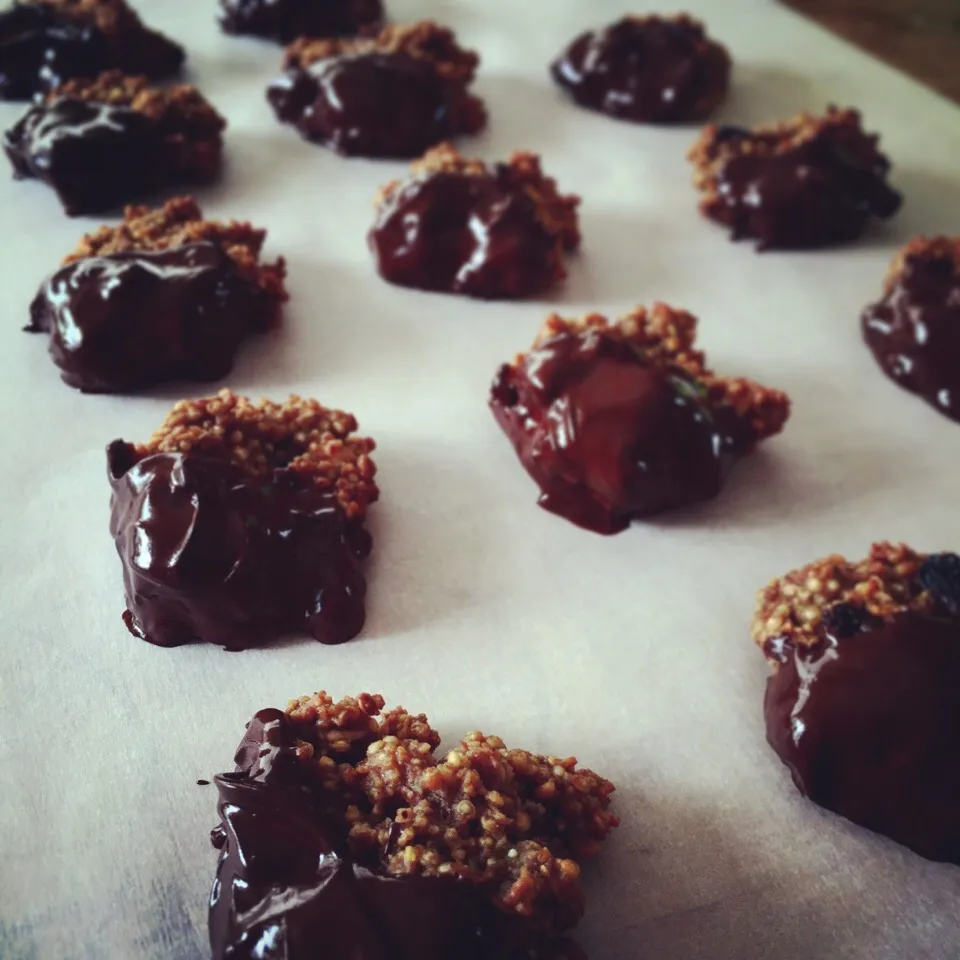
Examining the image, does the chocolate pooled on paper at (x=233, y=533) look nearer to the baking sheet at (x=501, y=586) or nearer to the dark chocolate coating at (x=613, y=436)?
the baking sheet at (x=501, y=586)

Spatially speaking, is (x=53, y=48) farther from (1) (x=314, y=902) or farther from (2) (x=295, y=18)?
(1) (x=314, y=902)

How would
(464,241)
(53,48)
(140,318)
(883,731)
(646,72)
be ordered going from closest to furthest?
(883,731)
(140,318)
(464,241)
(53,48)
(646,72)

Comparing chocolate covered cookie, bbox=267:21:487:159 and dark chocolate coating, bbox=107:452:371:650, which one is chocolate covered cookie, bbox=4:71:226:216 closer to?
chocolate covered cookie, bbox=267:21:487:159

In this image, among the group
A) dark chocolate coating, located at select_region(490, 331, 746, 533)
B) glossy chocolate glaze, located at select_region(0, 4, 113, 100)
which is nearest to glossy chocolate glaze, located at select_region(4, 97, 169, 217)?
glossy chocolate glaze, located at select_region(0, 4, 113, 100)

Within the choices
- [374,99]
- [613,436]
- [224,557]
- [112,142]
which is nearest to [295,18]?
[374,99]

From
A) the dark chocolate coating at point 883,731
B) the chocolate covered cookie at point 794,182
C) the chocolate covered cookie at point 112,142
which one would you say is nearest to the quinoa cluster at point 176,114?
the chocolate covered cookie at point 112,142

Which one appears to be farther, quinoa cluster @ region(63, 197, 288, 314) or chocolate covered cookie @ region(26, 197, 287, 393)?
quinoa cluster @ region(63, 197, 288, 314)
